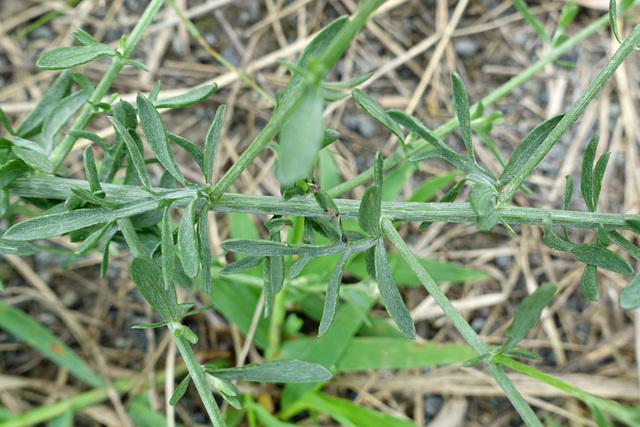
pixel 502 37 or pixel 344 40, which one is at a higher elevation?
pixel 502 37

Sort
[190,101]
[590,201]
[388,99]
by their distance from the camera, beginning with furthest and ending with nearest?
[388,99]
[190,101]
[590,201]

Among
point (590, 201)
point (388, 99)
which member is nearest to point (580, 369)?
point (388, 99)

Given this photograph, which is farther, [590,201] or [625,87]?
[625,87]

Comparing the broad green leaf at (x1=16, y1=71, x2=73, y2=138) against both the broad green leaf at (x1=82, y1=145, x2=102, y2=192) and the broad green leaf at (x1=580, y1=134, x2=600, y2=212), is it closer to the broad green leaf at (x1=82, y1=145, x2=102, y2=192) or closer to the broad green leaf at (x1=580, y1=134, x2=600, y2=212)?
the broad green leaf at (x1=82, y1=145, x2=102, y2=192)

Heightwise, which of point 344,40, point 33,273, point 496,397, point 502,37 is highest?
point 502,37

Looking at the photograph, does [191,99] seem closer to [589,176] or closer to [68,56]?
[68,56]

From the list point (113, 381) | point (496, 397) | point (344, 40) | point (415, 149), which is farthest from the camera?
point (496, 397)

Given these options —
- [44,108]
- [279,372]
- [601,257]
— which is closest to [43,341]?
[44,108]

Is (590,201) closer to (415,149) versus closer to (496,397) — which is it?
(415,149)
